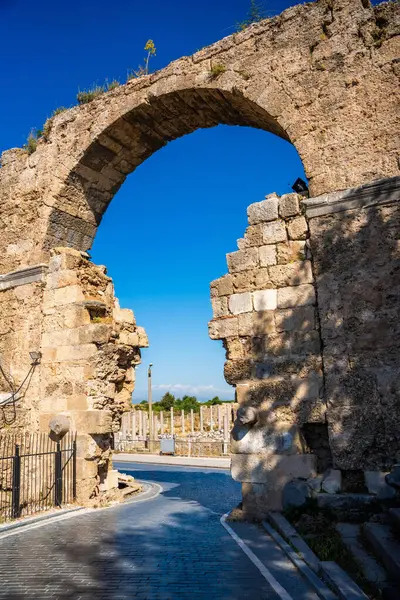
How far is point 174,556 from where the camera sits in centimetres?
454

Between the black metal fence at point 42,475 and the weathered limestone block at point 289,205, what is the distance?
455 centimetres

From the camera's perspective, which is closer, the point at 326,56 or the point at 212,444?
the point at 326,56

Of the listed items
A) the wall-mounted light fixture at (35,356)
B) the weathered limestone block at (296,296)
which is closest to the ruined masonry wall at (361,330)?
the weathered limestone block at (296,296)

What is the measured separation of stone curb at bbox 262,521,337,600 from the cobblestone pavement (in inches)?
5.7

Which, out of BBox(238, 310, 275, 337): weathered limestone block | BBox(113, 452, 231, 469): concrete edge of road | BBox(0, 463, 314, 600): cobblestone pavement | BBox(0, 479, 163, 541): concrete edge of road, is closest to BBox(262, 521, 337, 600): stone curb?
BBox(0, 463, 314, 600): cobblestone pavement

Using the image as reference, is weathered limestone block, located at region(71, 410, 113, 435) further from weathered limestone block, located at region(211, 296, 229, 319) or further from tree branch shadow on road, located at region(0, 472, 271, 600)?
weathered limestone block, located at region(211, 296, 229, 319)

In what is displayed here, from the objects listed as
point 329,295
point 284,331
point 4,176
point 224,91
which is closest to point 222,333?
point 284,331

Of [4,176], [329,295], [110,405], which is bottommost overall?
[110,405]

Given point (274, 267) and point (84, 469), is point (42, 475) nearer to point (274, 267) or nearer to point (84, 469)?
point (84, 469)

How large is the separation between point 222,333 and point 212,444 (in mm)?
10894

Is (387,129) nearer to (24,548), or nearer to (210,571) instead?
(210,571)

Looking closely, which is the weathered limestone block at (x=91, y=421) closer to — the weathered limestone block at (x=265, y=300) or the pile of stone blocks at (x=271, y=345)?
the pile of stone blocks at (x=271, y=345)

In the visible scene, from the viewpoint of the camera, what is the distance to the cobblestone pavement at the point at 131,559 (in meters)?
3.69

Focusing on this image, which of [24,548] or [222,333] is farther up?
[222,333]
